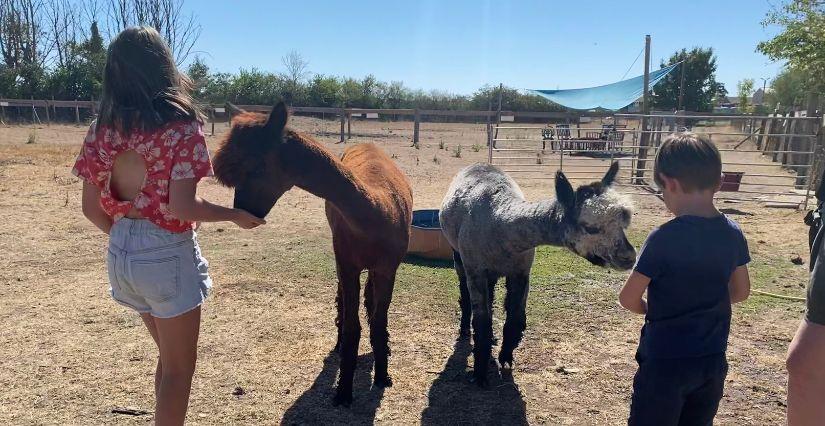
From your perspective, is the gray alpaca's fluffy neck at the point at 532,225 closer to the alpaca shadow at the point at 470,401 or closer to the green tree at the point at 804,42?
Answer: the alpaca shadow at the point at 470,401

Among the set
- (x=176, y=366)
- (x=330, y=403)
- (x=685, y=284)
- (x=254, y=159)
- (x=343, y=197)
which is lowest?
(x=330, y=403)

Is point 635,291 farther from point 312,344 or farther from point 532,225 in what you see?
point 312,344

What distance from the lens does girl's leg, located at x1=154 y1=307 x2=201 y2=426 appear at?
7.66ft

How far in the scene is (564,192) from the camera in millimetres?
3088

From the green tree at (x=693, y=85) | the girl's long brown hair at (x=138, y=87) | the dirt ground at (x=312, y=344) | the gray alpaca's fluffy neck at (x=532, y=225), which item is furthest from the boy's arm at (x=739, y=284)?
the green tree at (x=693, y=85)

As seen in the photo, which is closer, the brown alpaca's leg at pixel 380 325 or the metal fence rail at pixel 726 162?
the brown alpaca's leg at pixel 380 325

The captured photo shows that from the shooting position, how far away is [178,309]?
225 cm

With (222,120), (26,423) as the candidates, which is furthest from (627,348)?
(222,120)

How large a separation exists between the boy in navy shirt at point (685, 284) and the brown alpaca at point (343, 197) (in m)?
1.69

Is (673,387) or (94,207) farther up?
(94,207)

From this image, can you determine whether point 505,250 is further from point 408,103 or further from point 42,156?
point 408,103

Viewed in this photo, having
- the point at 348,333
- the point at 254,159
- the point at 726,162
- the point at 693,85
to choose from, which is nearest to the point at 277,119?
the point at 254,159

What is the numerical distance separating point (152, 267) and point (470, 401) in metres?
2.27

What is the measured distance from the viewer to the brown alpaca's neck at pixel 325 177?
3.00 metres
